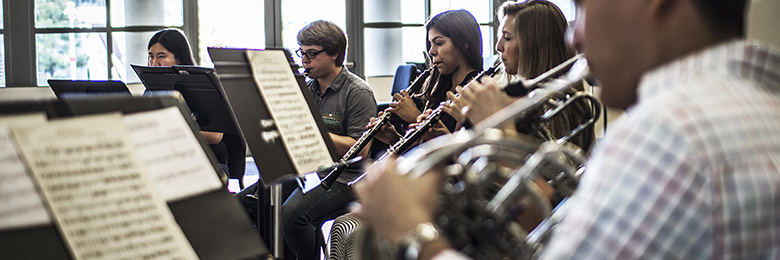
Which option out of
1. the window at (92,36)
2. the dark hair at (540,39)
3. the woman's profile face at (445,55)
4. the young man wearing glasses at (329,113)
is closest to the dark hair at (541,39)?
the dark hair at (540,39)

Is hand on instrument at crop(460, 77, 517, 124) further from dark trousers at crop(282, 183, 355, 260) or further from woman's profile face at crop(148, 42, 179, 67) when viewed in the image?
woman's profile face at crop(148, 42, 179, 67)

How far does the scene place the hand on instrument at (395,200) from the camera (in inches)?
27.2

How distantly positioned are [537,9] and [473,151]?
1.08m

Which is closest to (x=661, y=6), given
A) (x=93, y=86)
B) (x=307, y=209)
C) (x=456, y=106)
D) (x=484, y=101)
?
(x=484, y=101)

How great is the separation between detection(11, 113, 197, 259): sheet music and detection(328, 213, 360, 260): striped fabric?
128 cm

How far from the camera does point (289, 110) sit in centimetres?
167

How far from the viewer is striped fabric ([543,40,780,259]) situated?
0.49 metres

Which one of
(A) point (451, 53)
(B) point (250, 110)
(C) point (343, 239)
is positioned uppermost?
(A) point (451, 53)

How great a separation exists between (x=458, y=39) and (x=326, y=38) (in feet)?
1.86

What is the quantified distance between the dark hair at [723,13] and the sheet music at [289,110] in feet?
3.78

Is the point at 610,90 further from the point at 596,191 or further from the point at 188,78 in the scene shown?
the point at 188,78

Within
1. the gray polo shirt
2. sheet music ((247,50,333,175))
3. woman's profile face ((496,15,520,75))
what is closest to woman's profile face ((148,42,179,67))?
the gray polo shirt

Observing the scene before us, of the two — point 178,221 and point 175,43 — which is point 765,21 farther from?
point 175,43

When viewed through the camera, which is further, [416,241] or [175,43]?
[175,43]
